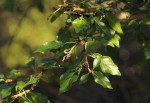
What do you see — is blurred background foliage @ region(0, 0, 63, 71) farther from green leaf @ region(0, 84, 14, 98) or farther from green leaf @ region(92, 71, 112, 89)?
green leaf @ region(92, 71, 112, 89)

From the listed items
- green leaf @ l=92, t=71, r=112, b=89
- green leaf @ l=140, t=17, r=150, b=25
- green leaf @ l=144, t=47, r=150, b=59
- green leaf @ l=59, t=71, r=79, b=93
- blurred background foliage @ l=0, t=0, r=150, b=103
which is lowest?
blurred background foliage @ l=0, t=0, r=150, b=103

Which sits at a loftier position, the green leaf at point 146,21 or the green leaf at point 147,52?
the green leaf at point 146,21

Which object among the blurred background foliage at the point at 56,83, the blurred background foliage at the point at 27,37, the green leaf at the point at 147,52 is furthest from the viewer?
the blurred background foliage at the point at 27,37

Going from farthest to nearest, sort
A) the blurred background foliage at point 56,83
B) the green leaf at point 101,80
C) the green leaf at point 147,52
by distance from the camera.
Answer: the blurred background foliage at point 56,83 → the green leaf at point 147,52 → the green leaf at point 101,80

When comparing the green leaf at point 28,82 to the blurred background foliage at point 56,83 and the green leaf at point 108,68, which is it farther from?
the blurred background foliage at point 56,83

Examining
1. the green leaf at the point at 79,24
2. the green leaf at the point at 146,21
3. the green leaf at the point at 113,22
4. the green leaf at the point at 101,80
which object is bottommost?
the green leaf at the point at 101,80

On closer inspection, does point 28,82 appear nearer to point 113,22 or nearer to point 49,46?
point 49,46

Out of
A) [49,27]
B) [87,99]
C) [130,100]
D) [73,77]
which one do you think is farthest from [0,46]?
[73,77]

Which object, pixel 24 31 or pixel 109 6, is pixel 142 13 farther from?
pixel 24 31

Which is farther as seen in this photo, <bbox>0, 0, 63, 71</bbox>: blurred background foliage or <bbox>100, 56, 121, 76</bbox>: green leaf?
<bbox>0, 0, 63, 71</bbox>: blurred background foliage

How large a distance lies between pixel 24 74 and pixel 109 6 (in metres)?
0.49

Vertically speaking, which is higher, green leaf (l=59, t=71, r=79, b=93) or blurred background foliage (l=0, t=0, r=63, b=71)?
green leaf (l=59, t=71, r=79, b=93)

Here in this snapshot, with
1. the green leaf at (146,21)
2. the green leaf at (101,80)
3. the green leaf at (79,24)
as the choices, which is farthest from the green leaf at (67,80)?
the green leaf at (146,21)

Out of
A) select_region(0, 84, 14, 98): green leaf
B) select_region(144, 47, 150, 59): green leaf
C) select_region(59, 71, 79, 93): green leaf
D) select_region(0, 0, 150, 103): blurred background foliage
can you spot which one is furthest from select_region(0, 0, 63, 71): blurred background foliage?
select_region(59, 71, 79, 93): green leaf
